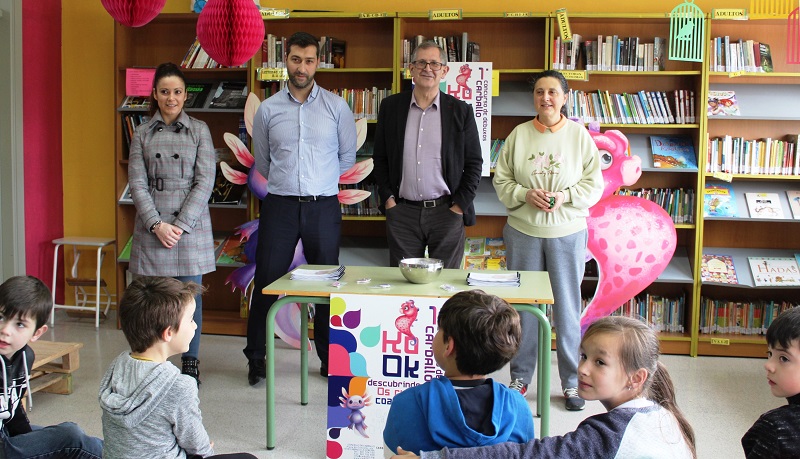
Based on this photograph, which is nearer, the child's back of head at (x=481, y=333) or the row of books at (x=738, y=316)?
the child's back of head at (x=481, y=333)

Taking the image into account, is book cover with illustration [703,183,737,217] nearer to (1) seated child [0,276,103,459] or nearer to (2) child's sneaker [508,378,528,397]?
(2) child's sneaker [508,378,528,397]

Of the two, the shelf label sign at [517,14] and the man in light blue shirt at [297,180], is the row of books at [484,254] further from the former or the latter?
the shelf label sign at [517,14]

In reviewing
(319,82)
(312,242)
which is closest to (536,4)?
(319,82)

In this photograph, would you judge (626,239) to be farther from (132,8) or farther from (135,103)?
(135,103)

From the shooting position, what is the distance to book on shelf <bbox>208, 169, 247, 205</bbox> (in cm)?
525

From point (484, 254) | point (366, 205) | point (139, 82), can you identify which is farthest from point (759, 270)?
point (139, 82)

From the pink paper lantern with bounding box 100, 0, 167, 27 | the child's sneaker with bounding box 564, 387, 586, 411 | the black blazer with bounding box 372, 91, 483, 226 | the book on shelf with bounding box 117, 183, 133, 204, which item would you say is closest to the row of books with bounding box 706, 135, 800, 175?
the black blazer with bounding box 372, 91, 483, 226

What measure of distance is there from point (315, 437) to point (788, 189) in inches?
134

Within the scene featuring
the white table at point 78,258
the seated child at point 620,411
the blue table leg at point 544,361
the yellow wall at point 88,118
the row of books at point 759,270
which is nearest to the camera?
→ the seated child at point 620,411

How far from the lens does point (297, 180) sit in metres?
4.13

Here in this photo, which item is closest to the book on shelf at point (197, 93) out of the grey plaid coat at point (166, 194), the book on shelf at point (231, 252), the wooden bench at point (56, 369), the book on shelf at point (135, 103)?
the book on shelf at point (135, 103)

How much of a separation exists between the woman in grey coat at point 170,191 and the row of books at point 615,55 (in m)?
2.28

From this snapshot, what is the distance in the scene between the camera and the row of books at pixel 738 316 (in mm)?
5016

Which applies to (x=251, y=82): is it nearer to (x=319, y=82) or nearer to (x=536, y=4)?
(x=319, y=82)
